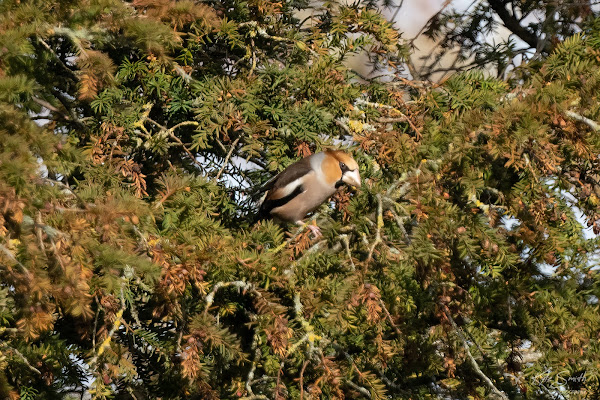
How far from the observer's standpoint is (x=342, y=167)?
2697mm

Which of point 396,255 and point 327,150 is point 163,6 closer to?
point 327,150

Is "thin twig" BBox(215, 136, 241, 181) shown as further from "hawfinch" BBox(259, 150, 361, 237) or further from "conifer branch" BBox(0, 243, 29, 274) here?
"conifer branch" BBox(0, 243, 29, 274)

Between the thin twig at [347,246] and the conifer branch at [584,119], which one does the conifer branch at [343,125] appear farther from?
the conifer branch at [584,119]

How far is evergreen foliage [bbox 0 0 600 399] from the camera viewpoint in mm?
1795

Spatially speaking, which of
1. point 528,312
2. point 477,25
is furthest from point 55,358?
point 477,25

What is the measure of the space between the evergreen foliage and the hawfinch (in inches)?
3.2

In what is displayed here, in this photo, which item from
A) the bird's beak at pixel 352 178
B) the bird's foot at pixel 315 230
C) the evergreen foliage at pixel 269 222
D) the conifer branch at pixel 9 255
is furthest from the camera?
the bird's beak at pixel 352 178

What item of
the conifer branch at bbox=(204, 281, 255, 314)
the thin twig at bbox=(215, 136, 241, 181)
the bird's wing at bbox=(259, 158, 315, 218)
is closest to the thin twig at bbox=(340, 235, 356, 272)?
the conifer branch at bbox=(204, 281, 255, 314)

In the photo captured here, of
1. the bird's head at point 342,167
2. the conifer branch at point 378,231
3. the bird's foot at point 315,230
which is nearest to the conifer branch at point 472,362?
the conifer branch at point 378,231

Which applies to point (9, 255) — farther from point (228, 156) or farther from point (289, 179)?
point (289, 179)

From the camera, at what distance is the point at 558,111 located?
2.07 metres

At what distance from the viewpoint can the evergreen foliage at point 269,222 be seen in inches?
70.7

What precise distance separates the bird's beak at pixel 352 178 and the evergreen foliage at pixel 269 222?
4 cm

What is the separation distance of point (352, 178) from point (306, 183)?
2.01 feet
